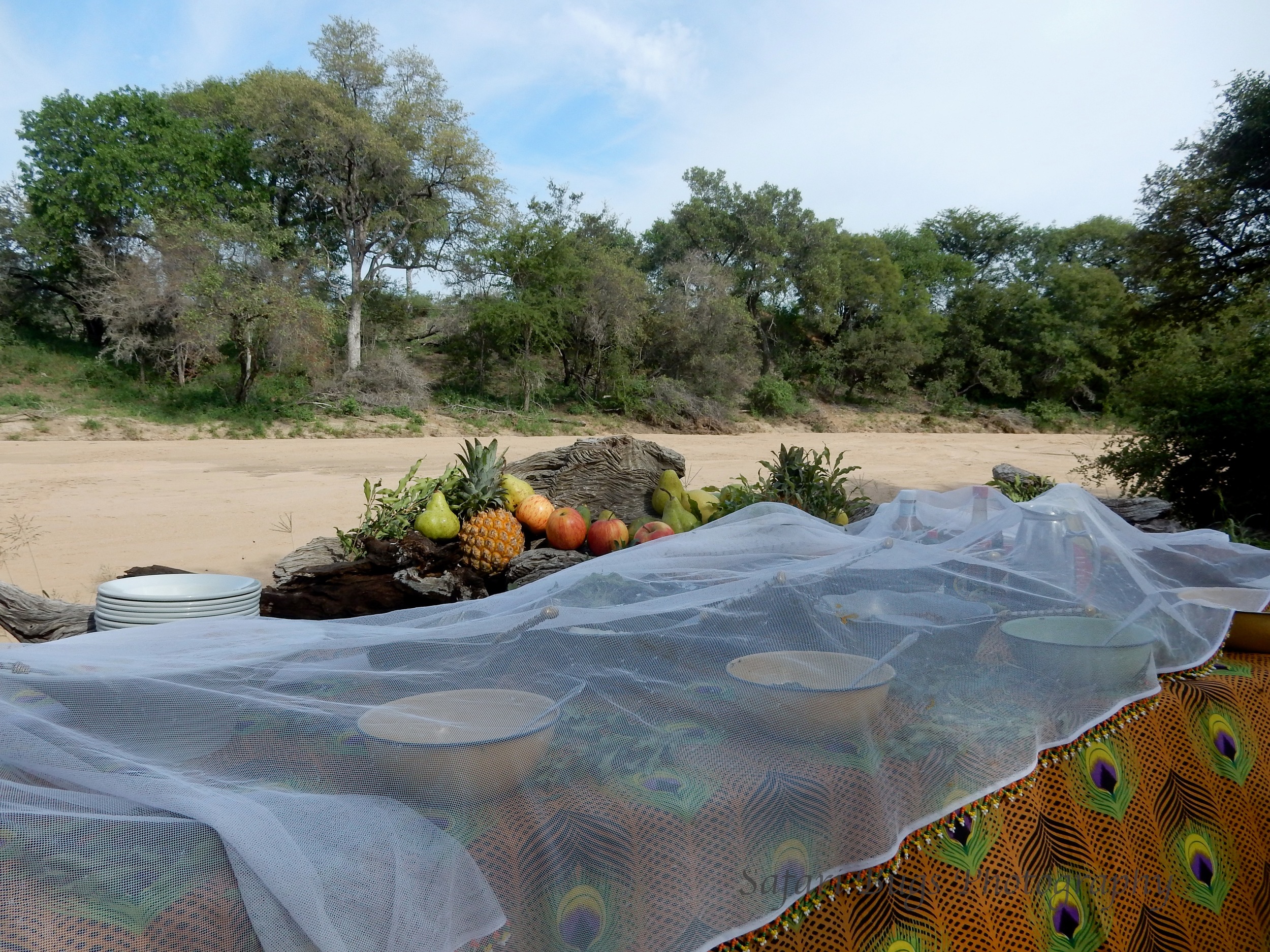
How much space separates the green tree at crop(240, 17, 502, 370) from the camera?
21516 millimetres

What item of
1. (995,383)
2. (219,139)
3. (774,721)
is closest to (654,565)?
(774,721)

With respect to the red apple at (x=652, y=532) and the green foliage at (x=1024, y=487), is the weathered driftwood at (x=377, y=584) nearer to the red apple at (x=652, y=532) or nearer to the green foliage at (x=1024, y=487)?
the red apple at (x=652, y=532)

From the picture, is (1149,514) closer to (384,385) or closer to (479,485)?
(479,485)

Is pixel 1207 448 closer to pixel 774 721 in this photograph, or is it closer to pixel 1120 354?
pixel 774 721

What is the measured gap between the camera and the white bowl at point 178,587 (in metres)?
2.06

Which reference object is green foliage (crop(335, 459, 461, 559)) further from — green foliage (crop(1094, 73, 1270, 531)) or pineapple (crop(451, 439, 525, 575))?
green foliage (crop(1094, 73, 1270, 531))

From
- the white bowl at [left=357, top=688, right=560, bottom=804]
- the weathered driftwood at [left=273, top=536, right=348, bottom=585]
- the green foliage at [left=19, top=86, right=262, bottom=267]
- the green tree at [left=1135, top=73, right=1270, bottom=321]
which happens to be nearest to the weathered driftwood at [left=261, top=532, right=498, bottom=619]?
the weathered driftwood at [left=273, top=536, right=348, bottom=585]

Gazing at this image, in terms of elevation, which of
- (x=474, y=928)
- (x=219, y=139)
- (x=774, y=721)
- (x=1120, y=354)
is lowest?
(x=474, y=928)

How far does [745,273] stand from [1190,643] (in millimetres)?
30349

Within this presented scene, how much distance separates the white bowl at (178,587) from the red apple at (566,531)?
1409 mm

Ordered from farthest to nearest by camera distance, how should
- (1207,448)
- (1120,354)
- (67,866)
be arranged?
(1120,354) → (1207,448) → (67,866)

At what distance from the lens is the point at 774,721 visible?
1309 millimetres

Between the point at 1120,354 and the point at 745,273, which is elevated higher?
the point at 745,273

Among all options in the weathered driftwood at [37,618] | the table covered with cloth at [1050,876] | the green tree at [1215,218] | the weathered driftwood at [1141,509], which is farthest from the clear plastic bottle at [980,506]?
the green tree at [1215,218]
